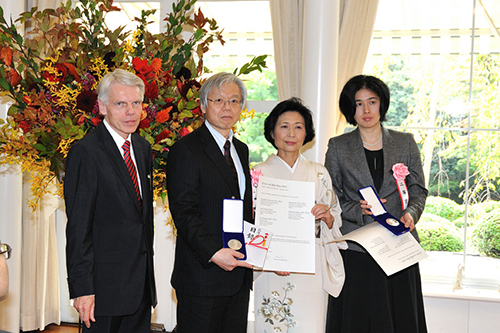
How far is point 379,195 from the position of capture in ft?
8.34

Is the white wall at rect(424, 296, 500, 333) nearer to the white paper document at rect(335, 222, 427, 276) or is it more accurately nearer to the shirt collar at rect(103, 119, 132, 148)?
the white paper document at rect(335, 222, 427, 276)

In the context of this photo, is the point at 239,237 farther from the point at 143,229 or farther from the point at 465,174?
the point at 465,174

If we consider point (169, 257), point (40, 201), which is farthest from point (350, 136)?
point (40, 201)

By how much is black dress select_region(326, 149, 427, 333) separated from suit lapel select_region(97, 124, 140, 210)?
1.31 m

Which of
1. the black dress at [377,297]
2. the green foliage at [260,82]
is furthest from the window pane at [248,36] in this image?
the black dress at [377,297]

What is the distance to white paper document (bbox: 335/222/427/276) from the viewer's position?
2.31m

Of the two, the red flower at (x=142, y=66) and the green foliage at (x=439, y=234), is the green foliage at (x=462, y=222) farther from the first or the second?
the red flower at (x=142, y=66)

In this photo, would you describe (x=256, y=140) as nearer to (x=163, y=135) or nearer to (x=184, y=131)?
(x=184, y=131)

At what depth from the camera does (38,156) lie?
1.92 meters

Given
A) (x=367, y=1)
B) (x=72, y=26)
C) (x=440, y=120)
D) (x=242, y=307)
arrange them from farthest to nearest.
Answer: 1. (x=440, y=120)
2. (x=367, y=1)
3. (x=242, y=307)
4. (x=72, y=26)

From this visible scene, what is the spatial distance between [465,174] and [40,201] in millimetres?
3588

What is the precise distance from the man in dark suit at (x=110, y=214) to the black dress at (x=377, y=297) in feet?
3.90

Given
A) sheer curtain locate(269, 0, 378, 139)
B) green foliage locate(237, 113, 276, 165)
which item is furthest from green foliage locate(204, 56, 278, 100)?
sheer curtain locate(269, 0, 378, 139)

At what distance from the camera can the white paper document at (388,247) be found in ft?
7.59
